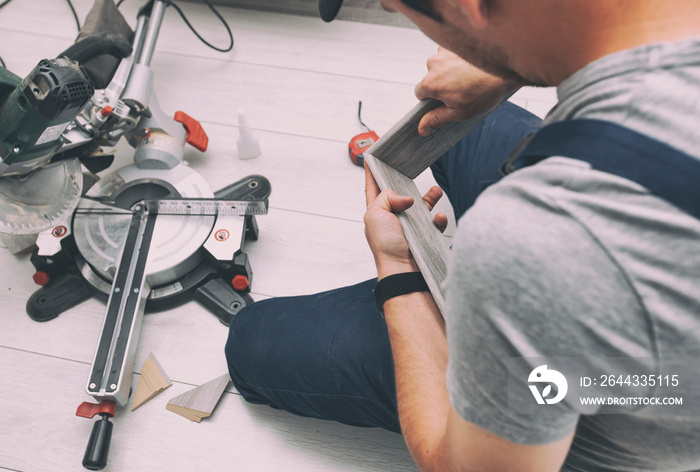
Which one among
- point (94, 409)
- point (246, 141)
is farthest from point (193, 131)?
point (94, 409)

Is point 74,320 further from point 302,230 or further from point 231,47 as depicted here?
point 231,47

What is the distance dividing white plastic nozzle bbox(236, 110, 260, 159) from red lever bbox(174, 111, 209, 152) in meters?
0.08

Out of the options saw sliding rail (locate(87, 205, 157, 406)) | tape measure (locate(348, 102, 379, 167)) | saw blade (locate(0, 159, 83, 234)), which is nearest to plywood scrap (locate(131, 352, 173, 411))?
saw sliding rail (locate(87, 205, 157, 406))

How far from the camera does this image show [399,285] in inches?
28.6

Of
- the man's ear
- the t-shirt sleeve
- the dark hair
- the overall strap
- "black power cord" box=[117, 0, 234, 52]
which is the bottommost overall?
"black power cord" box=[117, 0, 234, 52]

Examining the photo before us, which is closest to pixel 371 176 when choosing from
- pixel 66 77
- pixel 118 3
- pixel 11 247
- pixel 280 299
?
pixel 280 299

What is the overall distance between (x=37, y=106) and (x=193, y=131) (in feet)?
1.60

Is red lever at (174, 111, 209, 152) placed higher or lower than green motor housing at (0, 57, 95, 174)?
lower

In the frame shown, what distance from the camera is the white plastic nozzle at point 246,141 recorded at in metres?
1.22

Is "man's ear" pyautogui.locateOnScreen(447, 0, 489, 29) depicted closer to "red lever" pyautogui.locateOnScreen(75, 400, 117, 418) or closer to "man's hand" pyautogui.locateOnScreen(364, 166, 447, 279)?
"man's hand" pyautogui.locateOnScreen(364, 166, 447, 279)

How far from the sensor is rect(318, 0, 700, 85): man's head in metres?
0.38

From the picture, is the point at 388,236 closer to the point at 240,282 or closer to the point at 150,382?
the point at 240,282

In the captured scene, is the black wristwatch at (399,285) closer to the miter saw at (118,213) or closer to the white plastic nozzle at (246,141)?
the miter saw at (118,213)

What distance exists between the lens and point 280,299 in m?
0.96
